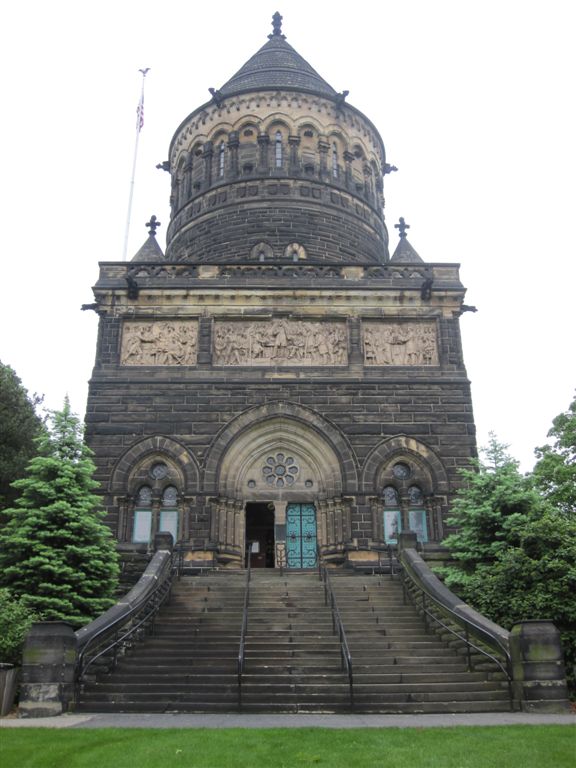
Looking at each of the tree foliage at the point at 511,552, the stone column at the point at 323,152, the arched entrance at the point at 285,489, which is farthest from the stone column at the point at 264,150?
the tree foliage at the point at 511,552

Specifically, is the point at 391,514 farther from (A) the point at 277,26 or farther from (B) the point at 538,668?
(A) the point at 277,26

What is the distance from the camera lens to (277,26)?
111 feet

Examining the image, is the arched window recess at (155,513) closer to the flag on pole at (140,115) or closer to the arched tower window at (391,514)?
the arched tower window at (391,514)

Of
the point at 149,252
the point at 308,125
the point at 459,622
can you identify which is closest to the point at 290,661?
the point at 459,622

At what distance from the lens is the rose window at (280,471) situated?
20.0 metres

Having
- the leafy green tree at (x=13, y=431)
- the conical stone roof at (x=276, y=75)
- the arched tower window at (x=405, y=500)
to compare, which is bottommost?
the arched tower window at (x=405, y=500)

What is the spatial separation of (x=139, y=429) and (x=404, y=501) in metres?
7.53

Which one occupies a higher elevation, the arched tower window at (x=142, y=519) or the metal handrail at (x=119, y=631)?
the arched tower window at (x=142, y=519)

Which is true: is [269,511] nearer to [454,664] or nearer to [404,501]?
[404,501]

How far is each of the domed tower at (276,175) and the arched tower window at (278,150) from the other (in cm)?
4

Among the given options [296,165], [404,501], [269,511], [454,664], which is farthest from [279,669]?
[296,165]

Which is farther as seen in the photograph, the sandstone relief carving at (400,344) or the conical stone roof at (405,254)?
the conical stone roof at (405,254)

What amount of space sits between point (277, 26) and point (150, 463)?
24157mm

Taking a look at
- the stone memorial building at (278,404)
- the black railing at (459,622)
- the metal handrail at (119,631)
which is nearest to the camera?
the metal handrail at (119,631)
